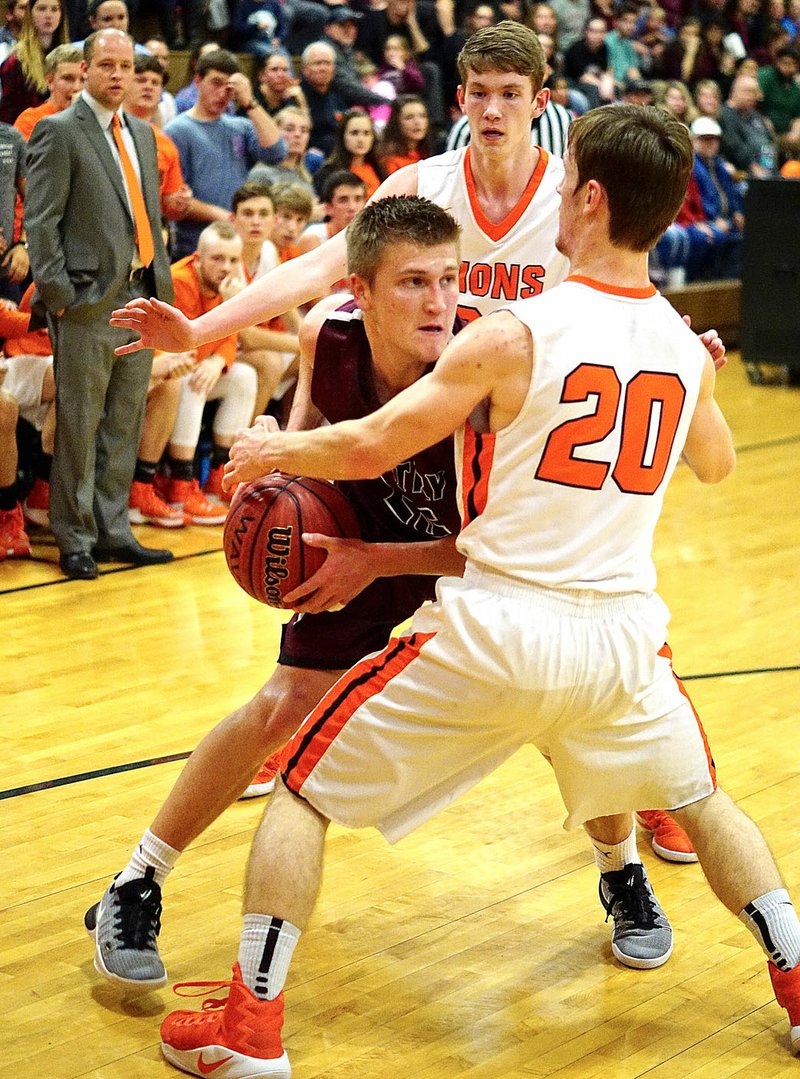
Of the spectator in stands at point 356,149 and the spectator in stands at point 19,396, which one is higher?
the spectator in stands at point 356,149

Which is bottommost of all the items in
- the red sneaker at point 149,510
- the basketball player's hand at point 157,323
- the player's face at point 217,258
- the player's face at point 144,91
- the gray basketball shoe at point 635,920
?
the red sneaker at point 149,510

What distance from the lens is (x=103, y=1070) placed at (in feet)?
8.92

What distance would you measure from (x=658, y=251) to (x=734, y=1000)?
32.1ft

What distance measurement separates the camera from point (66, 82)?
278 inches

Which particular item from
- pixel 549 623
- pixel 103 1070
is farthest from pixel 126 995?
pixel 549 623

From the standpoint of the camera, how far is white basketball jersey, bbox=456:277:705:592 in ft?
8.39

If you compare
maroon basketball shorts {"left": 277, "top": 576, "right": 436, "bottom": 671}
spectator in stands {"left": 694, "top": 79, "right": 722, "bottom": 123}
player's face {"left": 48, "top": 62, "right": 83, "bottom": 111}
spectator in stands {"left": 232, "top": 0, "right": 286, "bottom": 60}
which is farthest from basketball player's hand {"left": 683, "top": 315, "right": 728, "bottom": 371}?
spectator in stands {"left": 694, "top": 79, "right": 722, "bottom": 123}

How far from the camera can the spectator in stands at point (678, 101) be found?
40.7 ft

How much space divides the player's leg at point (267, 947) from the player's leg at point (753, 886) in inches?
28.5

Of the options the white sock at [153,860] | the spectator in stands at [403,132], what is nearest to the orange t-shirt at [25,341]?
the spectator in stands at [403,132]

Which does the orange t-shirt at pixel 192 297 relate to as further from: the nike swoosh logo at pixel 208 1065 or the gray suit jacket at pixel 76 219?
the nike swoosh logo at pixel 208 1065

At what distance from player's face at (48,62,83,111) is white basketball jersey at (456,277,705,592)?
5.06 meters

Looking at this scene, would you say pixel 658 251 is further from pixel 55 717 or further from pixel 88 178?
pixel 55 717

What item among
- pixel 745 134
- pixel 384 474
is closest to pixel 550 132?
pixel 384 474
